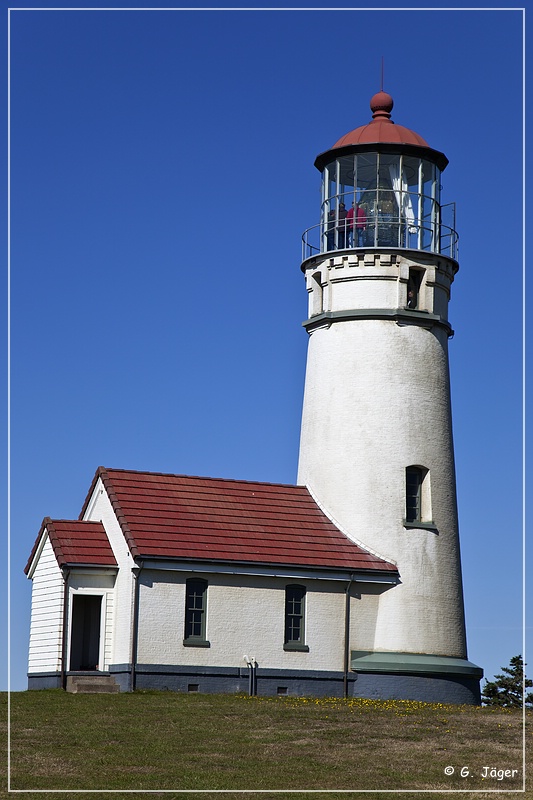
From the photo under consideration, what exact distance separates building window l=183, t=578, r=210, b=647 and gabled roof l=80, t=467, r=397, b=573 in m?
0.74

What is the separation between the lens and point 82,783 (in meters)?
19.6

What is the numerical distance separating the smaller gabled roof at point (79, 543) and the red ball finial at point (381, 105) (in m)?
14.0

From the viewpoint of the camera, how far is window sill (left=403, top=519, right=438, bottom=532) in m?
34.2

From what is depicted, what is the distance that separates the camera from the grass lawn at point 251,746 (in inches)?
797

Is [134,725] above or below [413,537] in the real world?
below

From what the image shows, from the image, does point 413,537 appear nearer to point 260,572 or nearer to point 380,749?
point 260,572

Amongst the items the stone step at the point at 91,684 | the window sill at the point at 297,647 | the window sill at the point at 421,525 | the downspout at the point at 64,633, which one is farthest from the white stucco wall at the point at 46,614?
the window sill at the point at 421,525

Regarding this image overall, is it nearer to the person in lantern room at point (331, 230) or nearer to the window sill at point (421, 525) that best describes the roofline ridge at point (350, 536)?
the window sill at point (421, 525)

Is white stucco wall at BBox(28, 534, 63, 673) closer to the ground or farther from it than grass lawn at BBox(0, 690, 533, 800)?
farther from it

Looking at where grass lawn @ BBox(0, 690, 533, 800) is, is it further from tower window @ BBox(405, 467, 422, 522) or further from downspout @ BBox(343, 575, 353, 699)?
tower window @ BBox(405, 467, 422, 522)

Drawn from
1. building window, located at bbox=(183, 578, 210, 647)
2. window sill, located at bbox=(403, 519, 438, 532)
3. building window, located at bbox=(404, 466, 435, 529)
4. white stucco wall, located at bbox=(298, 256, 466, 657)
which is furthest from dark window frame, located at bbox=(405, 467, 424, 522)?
building window, located at bbox=(183, 578, 210, 647)

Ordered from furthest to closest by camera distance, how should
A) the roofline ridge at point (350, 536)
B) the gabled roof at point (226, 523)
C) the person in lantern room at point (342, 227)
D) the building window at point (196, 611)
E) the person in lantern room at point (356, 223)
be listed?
the person in lantern room at point (342, 227), the person in lantern room at point (356, 223), the roofline ridge at point (350, 536), the gabled roof at point (226, 523), the building window at point (196, 611)

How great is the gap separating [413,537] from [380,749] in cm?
1141

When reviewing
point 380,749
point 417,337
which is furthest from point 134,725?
point 417,337
